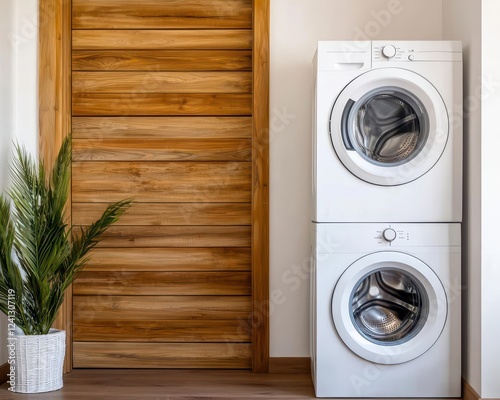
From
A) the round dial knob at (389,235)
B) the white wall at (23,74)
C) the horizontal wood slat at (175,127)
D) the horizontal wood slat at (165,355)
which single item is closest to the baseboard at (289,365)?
the horizontal wood slat at (165,355)

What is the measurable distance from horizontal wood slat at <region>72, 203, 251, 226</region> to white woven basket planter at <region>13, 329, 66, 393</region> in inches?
27.0

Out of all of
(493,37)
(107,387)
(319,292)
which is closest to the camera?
(493,37)

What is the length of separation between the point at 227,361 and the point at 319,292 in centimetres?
75

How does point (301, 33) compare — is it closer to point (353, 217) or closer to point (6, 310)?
point (353, 217)

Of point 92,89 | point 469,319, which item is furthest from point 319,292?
point 92,89

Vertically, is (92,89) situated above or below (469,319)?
above

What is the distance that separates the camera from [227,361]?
10.7ft

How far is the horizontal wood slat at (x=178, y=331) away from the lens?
3271 millimetres

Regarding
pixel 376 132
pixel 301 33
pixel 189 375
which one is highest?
pixel 301 33

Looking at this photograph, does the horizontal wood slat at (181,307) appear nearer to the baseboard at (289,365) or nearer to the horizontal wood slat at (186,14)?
the baseboard at (289,365)

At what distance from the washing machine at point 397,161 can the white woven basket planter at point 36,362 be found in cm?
124

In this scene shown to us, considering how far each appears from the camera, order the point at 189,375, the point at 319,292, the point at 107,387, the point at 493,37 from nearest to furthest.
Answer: the point at 493,37
the point at 319,292
the point at 107,387
the point at 189,375

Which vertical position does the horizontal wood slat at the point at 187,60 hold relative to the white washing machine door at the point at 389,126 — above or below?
above

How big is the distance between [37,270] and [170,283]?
672mm
